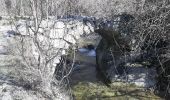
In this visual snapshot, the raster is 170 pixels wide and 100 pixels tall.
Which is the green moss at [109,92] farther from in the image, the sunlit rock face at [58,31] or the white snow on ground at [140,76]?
the sunlit rock face at [58,31]

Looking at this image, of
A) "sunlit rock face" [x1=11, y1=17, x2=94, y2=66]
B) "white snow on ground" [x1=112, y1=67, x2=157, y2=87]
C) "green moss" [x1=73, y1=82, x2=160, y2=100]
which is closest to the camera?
"sunlit rock face" [x1=11, y1=17, x2=94, y2=66]

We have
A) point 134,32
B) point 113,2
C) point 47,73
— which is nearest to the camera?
point 47,73

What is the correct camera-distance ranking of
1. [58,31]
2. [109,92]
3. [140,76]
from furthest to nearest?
1. [140,76]
2. [109,92]
3. [58,31]

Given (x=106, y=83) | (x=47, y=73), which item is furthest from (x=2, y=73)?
(x=106, y=83)

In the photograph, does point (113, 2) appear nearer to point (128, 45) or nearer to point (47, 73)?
point (128, 45)

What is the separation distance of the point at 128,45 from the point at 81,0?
3.81 meters

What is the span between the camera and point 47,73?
7363mm

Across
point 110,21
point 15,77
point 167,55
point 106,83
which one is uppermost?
point 110,21

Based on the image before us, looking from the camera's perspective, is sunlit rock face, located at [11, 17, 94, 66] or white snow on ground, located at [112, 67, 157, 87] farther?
white snow on ground, located at [112, 67, 157, 87]

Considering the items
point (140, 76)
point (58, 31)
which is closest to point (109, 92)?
point (140, 76)

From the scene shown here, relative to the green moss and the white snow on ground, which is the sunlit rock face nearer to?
the green moss

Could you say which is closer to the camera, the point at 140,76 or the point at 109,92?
the point at 109,92

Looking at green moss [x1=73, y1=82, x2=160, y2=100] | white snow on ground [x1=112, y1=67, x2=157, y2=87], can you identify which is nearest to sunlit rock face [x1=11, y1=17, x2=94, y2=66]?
green moss [x1=73, y1=82, x2=160, y2=100]

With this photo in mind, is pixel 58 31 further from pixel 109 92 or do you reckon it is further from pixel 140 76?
pixel 140 76
